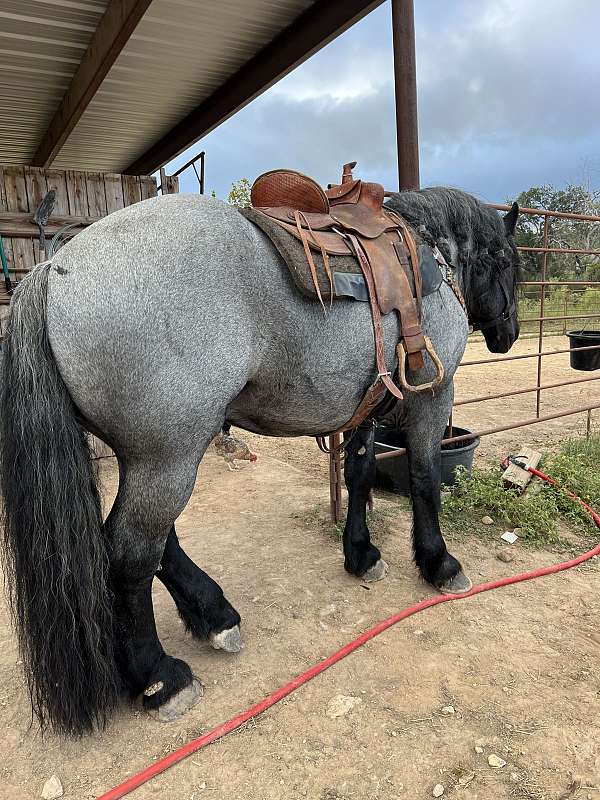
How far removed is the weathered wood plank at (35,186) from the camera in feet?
15.2

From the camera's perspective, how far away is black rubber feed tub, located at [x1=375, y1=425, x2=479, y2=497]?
3738 mm

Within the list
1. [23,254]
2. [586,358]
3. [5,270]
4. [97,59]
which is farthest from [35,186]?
[586,358]

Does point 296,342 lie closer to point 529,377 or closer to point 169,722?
point 169,722

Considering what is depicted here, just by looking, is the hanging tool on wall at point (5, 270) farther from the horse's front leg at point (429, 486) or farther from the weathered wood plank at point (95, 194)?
the horse's front leg at point (429, 486)

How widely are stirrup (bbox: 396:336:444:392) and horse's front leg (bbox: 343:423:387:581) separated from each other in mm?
597

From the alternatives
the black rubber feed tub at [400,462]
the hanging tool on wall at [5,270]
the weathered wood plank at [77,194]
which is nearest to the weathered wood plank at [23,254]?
the hanging tool on wall at [5,270]

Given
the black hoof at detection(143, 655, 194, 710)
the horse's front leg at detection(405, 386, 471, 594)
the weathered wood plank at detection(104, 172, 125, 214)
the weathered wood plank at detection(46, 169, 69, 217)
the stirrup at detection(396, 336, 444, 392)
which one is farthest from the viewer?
the weathered wood plank at detection(104, 172, 125, 214)

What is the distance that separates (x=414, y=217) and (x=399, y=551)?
1.87m

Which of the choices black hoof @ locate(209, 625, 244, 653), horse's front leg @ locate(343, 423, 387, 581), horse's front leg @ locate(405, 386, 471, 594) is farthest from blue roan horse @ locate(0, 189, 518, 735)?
horse's front leg @ locate(343, 423, 387, 581)

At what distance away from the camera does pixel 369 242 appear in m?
2.03

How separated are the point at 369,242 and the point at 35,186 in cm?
399

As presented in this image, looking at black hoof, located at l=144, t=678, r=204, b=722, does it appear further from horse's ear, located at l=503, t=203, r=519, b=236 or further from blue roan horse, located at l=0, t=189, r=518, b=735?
horse's ear, located at l=503, t=203, r=519, b=236

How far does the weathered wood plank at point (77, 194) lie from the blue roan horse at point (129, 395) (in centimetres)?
373

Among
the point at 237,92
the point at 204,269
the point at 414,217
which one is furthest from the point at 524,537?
the point at 237,92
